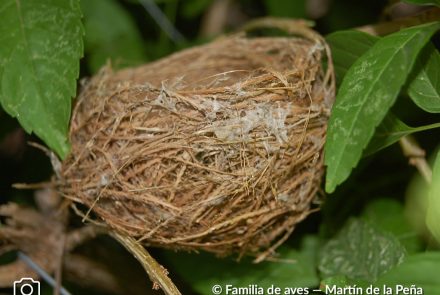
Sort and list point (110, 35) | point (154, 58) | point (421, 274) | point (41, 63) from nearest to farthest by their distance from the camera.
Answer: point (421, 274) → point (41, 63) → point (110, 35) → point (154, 58)

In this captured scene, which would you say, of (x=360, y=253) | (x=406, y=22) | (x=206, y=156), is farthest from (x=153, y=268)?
(x=406, y=22)

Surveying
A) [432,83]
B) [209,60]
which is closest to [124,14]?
[209,60]

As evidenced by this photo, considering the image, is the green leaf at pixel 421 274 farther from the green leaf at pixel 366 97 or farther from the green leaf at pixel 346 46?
the green leaf at pixel 346 46

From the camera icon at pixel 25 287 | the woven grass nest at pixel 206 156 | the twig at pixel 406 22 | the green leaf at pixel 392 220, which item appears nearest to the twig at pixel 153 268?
the woven grass nest at pixel 206 156

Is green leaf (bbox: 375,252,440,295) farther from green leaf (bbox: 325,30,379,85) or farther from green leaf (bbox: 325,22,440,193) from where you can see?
green leaf (bbox: 325,30,379,85)

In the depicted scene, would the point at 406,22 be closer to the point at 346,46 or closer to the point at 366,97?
the point at 346,46

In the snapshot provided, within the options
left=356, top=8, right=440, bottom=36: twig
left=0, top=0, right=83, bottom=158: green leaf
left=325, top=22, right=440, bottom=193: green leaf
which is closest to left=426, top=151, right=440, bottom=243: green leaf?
left=325, top=22, right=440, bottom=193: green leaf
